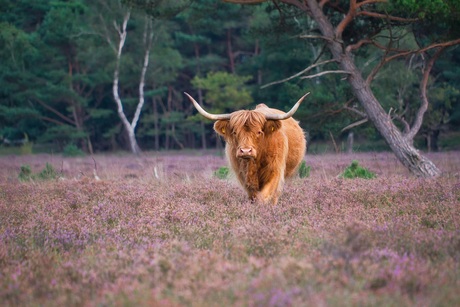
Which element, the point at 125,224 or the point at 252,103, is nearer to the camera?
the point at 125,224

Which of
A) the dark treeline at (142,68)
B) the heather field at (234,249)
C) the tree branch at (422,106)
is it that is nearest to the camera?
the heather field at (234,249)

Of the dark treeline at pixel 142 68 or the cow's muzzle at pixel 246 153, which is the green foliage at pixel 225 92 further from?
the cow's muzzle at pixel 246 153

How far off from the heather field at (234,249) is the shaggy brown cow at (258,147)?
0.31 meters

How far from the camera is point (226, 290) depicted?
3.66 meters

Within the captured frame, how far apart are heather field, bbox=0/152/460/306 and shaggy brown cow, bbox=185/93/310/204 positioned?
31 centimetres

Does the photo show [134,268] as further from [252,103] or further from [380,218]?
[252,103]

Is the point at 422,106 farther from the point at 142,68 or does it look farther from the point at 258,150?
the point at 142,68

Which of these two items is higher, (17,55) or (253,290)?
(17,55)

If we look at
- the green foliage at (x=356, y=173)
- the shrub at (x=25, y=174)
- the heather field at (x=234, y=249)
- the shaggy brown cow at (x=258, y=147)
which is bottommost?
the shrub at (x=25, y=174)

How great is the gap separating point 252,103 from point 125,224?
3464cm

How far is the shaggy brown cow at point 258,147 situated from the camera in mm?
8117

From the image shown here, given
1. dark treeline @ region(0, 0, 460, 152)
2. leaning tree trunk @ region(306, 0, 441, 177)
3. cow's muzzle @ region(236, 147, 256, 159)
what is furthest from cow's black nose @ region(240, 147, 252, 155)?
dark treeline @ region(0, 0, 460, 152)

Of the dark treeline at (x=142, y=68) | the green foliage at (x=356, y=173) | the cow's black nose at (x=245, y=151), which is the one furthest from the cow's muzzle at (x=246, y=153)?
the dark treeline at (x=142, y=68)

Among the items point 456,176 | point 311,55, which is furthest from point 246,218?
point 311,55
